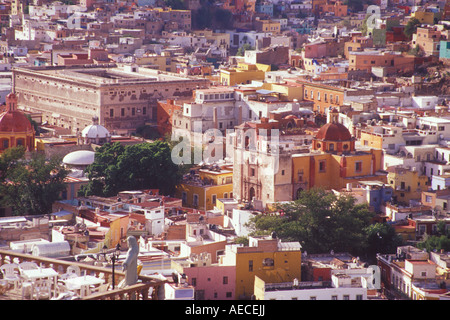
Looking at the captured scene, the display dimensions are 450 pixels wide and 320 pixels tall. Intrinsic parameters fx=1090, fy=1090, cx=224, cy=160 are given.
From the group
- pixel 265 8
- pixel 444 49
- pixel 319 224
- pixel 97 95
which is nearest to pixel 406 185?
pixel 319 224

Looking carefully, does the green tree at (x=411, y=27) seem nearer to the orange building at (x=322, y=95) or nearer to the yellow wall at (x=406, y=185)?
the orange building at (x=322, y=95)

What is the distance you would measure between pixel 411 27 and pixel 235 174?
26.8 meters

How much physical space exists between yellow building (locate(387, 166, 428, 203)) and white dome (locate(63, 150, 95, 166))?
9805 mm

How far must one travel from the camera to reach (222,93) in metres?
41.2

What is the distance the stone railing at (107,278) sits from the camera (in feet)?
39.9

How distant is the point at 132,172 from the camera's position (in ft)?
106

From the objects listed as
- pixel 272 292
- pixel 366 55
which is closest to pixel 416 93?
pixel 366 55

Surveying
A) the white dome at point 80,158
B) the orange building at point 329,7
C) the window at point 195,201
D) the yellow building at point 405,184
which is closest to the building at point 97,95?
the white dome at point 80,158

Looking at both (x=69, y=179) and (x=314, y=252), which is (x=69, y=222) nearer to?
(x=69, y=179)

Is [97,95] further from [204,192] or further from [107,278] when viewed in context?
[107,278]

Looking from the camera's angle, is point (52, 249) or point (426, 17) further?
point (426, 17)

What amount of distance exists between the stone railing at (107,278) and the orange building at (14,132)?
16509mm
